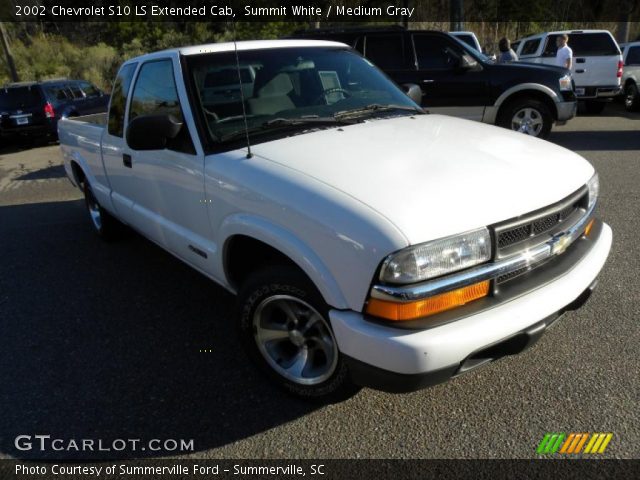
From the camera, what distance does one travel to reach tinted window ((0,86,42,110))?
11.6 meters

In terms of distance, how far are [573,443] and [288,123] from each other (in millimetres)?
2263

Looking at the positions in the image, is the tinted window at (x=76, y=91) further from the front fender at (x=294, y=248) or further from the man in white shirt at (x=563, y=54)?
the front fender at (x=294, y=248)

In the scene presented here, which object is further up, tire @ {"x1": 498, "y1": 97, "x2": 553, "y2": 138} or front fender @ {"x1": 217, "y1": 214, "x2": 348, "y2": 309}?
front fender @ {"x1": 217, "y1": 214, "x2": 348, "y2": 309}

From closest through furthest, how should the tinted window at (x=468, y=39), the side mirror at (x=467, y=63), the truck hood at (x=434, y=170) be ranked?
the truck hood at (x=434, y=170) → the side mirror at (x=467, y=63) → the tinted window at (x=468, y=39)

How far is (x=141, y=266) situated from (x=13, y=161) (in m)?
8.22

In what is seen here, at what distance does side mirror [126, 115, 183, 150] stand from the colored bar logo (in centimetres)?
254

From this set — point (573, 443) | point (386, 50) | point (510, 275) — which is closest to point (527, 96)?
point (386, 50)

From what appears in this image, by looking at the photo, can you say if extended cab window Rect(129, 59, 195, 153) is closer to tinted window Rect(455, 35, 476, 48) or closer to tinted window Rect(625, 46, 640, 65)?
tinted window Rect(455, 35, 476, 48)

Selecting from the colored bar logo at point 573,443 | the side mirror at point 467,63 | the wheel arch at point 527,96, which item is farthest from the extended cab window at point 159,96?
the wheel arch at point 527,96

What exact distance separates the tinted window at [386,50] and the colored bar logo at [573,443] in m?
7.61

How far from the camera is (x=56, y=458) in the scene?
91.7 inches

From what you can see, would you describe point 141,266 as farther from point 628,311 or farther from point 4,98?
point 4,98

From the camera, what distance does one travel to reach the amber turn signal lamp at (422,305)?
1951 millimetres

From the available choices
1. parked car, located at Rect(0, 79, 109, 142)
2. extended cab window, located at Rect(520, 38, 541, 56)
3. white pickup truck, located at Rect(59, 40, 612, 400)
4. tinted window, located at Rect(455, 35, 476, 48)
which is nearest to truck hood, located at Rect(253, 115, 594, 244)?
white pickup truck, located at Rect(59, 40, 612, 400)
